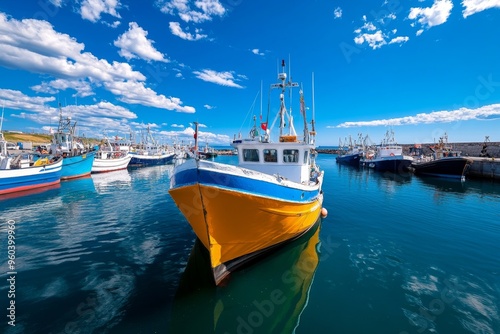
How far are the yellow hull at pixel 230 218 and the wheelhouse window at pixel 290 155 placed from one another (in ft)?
9.74

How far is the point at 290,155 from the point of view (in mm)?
11172

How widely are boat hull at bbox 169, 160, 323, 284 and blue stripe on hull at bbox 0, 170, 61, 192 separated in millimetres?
25596

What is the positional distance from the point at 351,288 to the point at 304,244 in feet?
12.2

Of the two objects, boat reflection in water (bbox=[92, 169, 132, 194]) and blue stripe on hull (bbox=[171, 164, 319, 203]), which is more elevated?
blue stripe on hull (bbox=[171, 164, 319, 203])

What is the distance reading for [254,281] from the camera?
27.1 ft

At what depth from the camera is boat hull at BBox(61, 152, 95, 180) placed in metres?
31.8

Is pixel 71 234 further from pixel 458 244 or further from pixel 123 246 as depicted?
pixel 458 244

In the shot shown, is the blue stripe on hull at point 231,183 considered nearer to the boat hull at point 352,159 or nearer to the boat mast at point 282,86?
the boat mast at point 282,86

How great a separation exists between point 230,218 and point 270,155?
4.85 meters

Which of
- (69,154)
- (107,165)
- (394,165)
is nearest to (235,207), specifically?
(69,154)

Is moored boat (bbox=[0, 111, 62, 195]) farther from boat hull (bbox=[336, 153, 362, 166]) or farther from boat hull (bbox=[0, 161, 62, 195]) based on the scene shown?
boat hull (bbox=[336, 153, 362, 166])

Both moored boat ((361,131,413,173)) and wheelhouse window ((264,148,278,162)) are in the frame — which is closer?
wheelhouse window ((264,148,278,162))

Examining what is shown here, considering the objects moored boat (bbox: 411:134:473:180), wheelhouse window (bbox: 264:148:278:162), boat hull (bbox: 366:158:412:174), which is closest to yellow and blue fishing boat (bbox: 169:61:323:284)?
wheelhouse window (bbox: 264:148:278:162)

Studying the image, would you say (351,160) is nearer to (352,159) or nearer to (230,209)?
(352,159)
